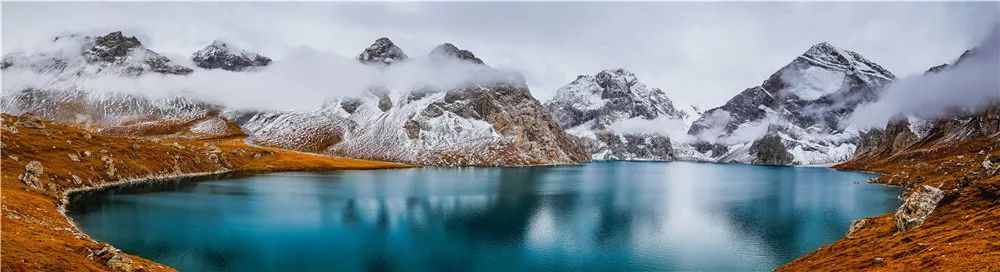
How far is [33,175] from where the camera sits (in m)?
98.9

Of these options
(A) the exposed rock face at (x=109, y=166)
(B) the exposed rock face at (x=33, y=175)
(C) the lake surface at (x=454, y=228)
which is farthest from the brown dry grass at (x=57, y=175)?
(C) the lake surface at (x=454, y=228)

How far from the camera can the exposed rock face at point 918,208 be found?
55594mm

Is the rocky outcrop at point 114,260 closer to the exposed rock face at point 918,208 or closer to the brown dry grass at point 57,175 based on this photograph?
the brown dry grass at point 57,175

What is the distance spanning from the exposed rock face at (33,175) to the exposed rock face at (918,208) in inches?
4780

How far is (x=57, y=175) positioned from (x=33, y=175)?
1376 centimetres

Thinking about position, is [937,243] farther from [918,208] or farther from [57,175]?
[57,175]

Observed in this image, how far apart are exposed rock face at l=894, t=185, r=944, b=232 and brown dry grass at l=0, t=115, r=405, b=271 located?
6896 centimetres

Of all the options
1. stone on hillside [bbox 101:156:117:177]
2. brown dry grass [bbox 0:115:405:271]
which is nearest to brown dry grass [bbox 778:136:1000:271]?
brown dry grass [bbox 0:115:405:271]

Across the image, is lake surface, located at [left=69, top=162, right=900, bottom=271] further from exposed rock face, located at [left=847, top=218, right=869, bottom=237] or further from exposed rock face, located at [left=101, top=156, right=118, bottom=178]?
exposed rock face, located at [left=101, top=156, right=118, bottom=178]

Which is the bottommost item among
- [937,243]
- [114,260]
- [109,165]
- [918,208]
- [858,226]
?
[114,260]

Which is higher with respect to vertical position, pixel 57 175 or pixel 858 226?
pixel 57 175

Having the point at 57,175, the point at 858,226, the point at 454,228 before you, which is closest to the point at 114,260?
the point at 454,228

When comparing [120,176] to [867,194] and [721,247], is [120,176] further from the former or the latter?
[867,194]

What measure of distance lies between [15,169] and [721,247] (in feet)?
386
